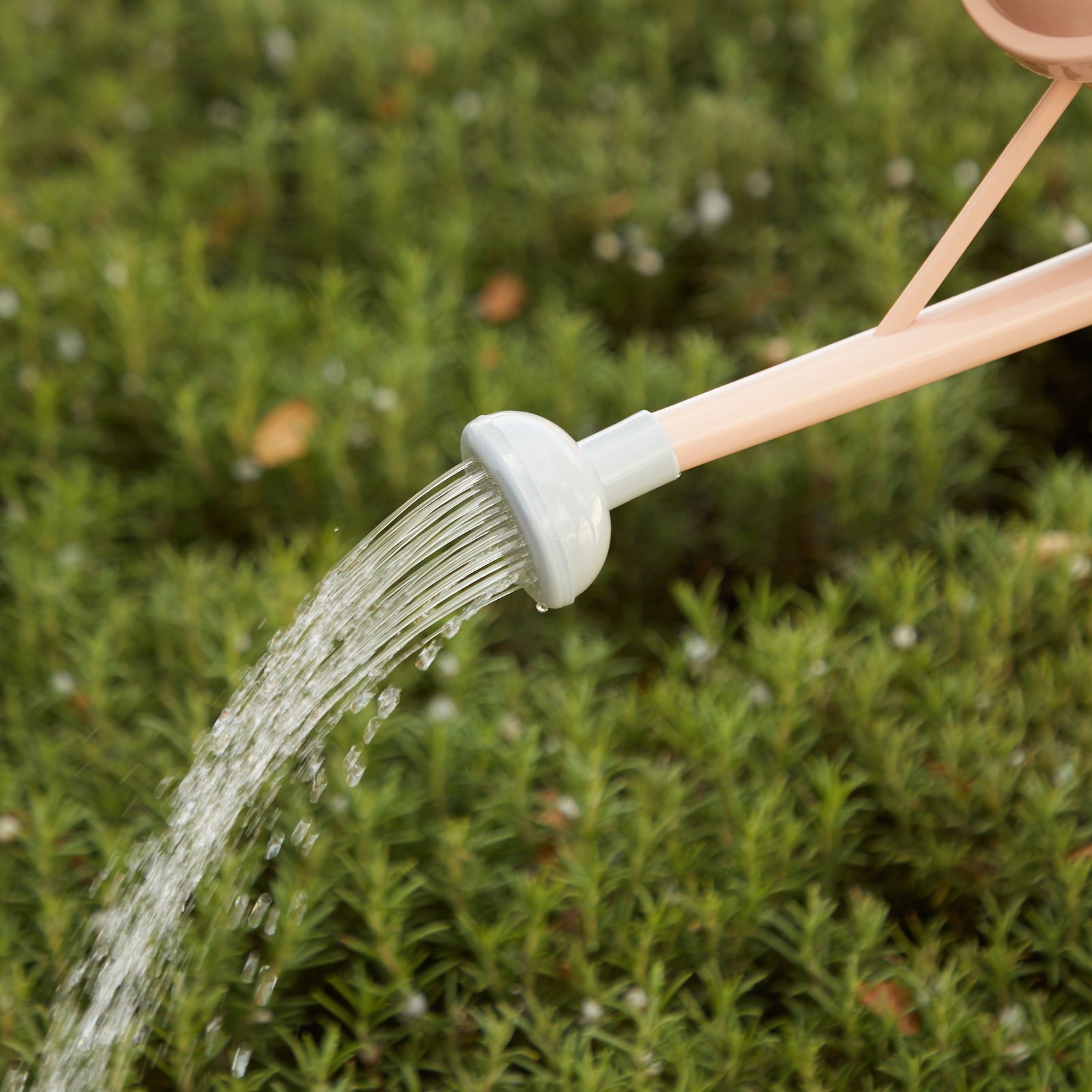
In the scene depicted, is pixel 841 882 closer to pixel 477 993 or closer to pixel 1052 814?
pixel 1052 814

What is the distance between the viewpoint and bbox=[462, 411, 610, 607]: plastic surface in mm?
1248

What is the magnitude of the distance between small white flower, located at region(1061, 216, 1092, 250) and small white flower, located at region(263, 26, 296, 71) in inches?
81.9

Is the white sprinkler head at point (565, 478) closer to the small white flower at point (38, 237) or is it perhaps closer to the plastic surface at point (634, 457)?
the plastic surface at point (634, 457)

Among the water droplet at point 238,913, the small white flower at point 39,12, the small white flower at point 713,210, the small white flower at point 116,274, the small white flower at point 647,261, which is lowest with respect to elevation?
the water droplet at point 238,913

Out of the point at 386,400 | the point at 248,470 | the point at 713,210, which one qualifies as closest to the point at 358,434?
the point at 386,400

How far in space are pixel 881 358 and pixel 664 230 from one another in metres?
1.96

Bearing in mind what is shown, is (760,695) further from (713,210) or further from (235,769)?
(713,210)

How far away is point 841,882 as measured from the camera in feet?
6.59

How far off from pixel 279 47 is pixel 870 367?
2.90 m

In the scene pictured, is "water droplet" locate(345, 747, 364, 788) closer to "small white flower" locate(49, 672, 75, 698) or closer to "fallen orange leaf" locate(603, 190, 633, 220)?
"small white flower" locate(49, 672, 75, 698)

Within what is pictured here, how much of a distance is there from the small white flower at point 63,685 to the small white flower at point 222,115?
197 centimetres

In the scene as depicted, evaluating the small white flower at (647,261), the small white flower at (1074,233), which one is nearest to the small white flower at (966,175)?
the small white flower at (1074,233)

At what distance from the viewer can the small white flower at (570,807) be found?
75.5 inches

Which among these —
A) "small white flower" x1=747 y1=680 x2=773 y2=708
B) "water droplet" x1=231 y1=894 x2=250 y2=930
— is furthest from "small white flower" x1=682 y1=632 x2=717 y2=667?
"water droplet" x1=231 y1=894 x2=250 y2=930
